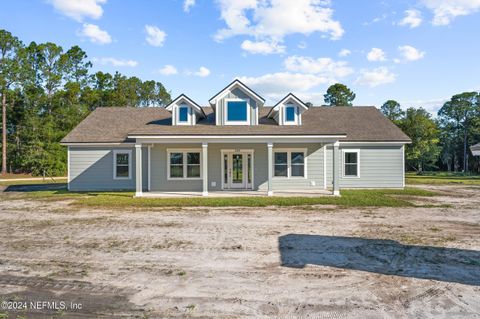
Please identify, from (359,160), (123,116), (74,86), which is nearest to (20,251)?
(123,116)

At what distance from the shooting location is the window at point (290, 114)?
55.7 ft

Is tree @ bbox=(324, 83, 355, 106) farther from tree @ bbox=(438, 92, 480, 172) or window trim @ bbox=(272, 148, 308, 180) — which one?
window trim @ bbox=(272, 148, 308, 180)

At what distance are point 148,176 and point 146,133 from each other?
3.28m

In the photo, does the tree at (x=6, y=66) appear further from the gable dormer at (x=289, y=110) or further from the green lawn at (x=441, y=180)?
the green lawn at (x=441, y=180)

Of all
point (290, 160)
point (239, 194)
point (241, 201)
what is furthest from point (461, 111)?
point (241, 201)

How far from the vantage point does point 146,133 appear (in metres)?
15.0

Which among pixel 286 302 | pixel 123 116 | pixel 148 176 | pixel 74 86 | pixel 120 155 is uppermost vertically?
pixel 74 86

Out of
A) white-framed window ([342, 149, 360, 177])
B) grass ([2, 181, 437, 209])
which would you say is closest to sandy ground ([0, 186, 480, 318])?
grass ([2, 181, 437, 209])

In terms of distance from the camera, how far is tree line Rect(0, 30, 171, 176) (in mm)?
35125

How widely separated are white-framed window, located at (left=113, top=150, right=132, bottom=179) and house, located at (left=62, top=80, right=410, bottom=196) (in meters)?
0.05

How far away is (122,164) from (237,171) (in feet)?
21.9

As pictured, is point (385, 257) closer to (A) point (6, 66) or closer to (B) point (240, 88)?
(B) point (240, 88)

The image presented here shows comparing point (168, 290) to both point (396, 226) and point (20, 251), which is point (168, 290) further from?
point (396, 226)

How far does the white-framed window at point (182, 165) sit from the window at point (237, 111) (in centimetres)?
268
